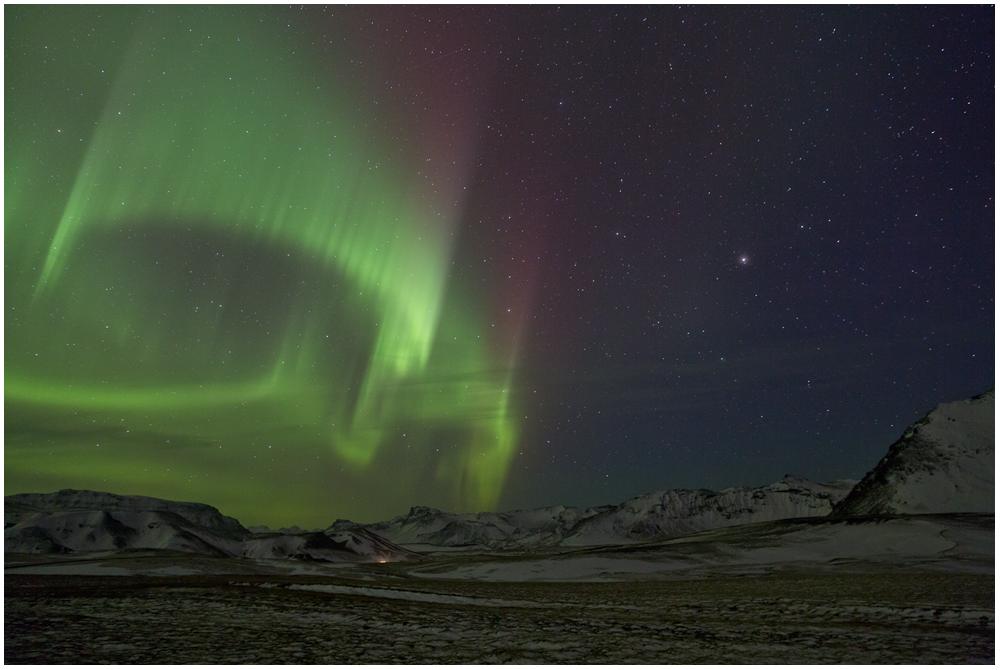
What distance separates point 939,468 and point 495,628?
406 feet

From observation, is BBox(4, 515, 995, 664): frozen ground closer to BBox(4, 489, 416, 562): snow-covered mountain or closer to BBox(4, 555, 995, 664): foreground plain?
BBox(4, 555, 995, 664): foreground plain

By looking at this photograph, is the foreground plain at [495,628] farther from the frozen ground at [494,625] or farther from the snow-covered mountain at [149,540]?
the snow-covered mountain at [149,540]

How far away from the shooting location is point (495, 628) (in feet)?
53.9

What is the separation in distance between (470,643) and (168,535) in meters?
Answer: 215

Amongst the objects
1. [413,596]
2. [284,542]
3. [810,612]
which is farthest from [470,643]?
[284,542]

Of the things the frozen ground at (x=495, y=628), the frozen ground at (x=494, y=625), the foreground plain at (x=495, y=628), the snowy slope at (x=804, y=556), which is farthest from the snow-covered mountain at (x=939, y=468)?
the frozen ground at (x=495, y=628)

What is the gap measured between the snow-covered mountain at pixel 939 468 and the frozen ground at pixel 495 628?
95277mm

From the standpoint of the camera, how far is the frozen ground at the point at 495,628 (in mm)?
12898

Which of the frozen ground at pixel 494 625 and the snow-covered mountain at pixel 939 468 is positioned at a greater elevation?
the snow-covered mountain at pixel 939 468

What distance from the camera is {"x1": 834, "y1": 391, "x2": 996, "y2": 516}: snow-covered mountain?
103 meters

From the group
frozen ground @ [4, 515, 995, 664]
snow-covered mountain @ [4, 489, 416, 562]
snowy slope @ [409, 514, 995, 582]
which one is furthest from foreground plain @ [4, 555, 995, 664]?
→ snow-covered mountain @ [4, 489, 416, 562]

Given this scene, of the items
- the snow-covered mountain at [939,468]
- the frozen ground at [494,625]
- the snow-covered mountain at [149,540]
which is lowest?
the snow-covered mountain at [149,540]

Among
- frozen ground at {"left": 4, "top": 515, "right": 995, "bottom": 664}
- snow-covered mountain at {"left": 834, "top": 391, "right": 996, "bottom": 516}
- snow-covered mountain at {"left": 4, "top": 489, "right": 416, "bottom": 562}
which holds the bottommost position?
snow-covered mountain at {"left": 4, "top": 489, "right": 416, "bottom": 562}

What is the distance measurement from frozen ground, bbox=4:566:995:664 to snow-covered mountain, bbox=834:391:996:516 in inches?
3751
